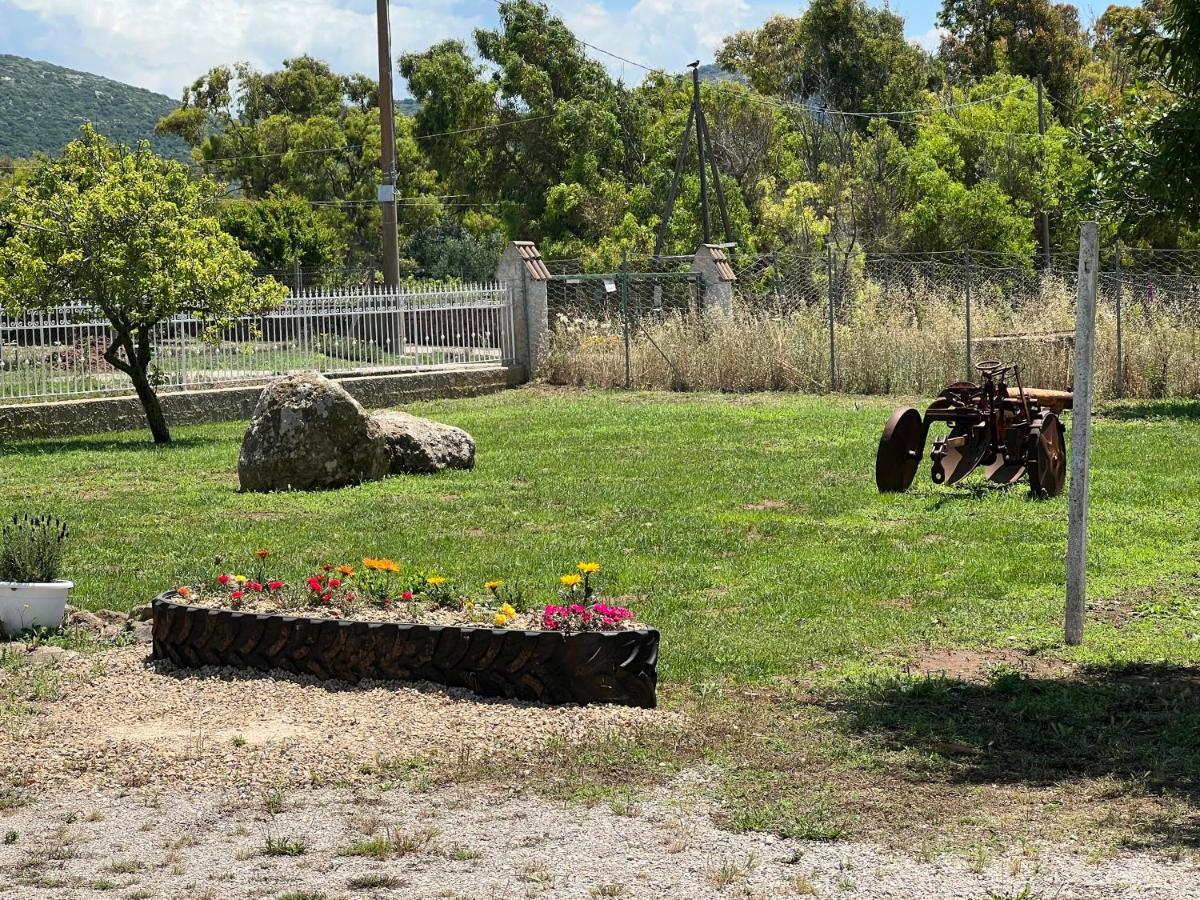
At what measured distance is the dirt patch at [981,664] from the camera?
7.23 meters

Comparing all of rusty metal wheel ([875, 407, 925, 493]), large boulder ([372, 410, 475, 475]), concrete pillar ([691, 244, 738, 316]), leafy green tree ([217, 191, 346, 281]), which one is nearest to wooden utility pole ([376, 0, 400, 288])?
concrete pillar ([691, 244, 738, 316])

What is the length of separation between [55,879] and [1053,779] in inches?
134

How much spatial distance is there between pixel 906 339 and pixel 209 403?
33.1ft

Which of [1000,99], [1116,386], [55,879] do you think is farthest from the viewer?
[1000,99]

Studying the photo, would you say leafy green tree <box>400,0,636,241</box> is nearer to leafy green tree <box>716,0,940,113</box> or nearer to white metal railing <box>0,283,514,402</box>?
leafy green tree <box>716,0,940,113</box>

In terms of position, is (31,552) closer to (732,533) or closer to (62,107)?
(732,533)

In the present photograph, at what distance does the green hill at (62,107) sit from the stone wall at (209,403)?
10030 cm

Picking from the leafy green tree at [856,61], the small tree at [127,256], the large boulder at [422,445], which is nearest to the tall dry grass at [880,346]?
the small tree at [127,256]

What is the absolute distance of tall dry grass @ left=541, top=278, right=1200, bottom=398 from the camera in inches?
845

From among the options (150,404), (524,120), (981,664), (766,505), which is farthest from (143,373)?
(524,120)

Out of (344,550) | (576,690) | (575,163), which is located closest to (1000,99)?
(575,163)

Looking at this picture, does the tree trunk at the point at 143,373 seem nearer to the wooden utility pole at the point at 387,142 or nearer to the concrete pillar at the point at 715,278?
the concrete pillar at the point at 715,278

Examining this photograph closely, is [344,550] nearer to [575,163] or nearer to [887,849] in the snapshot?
[887,849]

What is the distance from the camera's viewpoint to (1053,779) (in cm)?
570
